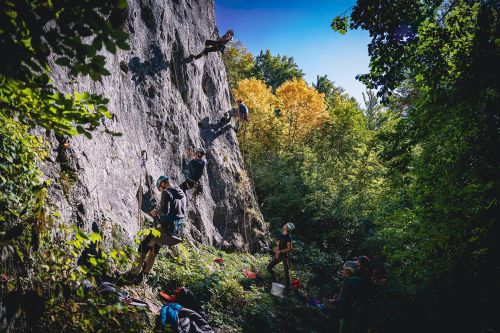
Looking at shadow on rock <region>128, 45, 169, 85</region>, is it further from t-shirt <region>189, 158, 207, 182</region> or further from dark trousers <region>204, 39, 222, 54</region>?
dark trousers <region>204, 39, 222, 54</region>

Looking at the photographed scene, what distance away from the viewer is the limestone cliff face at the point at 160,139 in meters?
5.64

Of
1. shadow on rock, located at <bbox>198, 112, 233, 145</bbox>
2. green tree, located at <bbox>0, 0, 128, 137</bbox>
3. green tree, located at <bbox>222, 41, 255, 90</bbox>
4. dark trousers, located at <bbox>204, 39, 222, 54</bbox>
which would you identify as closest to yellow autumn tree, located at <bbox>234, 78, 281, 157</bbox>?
green tree, located at <bbox>222, 41, 255, 90</bbox>

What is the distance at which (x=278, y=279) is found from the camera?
35.7 feet

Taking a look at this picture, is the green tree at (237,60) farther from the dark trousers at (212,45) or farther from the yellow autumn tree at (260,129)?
the dark trousers at (212,45)


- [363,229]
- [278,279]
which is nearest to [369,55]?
[278,279]

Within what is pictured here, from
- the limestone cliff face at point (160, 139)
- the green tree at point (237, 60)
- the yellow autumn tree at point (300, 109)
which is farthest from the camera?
the green tree at point (237, 60)

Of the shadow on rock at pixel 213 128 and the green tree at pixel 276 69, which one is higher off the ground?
the green tree at pixel 276 69

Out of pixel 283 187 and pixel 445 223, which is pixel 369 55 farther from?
pixel 283 187

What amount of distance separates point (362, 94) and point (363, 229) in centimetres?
2338

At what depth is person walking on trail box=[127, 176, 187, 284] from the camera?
5.76 meters

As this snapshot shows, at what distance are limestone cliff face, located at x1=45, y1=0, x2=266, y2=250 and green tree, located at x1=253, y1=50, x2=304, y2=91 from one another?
3363cm

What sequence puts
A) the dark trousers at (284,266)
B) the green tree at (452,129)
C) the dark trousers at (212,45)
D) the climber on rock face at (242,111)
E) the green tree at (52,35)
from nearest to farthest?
1. the green tree at (52,35)
2. the green tree at (452,129)
3. the dark trousers at (284,266)
4. the dark trousers at (212,45)
5. the climber on rock face at (242,111)

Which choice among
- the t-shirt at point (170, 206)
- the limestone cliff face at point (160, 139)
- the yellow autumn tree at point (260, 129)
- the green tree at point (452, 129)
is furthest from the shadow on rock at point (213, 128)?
the yellow autumn tree at point (260, 129)

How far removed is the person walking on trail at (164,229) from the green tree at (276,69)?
4606cm
